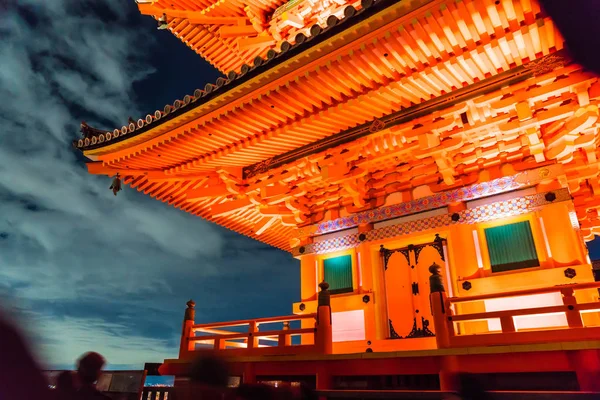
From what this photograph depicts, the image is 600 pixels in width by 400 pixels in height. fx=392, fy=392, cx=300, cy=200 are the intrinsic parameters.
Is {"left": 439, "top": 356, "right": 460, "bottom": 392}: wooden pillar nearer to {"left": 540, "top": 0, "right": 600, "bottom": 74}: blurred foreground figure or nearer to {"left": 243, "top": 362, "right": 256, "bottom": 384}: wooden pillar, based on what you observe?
{"left": 243, "top": 362, "right": 256, "bottom": 384}: wooden pillar

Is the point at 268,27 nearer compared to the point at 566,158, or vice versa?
the point at 566,158

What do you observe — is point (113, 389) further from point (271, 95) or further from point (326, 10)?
point (326, 10)

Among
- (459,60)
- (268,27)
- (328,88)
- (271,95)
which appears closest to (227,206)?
(271,95)

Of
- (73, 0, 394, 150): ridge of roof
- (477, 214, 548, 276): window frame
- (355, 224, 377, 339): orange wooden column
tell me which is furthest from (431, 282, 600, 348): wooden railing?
(73, 0, 394, 150): ridge of roof

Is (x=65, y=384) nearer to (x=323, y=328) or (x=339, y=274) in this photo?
(x=323, y=328)

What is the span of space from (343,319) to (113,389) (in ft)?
16.4

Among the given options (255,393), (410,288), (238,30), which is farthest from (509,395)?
(238,30)

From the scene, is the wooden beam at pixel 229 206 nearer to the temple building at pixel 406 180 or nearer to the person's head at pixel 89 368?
the temple building at pixel 406 180

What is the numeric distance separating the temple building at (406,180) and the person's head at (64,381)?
5138 mm

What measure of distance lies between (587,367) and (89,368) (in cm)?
579

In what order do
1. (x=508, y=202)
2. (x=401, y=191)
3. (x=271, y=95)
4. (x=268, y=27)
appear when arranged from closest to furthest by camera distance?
(x=271, y=95)
(x=508, y=202)
(x=401, y=191)
(x=268, y=27)

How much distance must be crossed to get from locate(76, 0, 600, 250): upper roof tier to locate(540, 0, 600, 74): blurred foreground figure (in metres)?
0.14

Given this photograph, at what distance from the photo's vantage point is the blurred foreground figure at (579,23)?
5.22 meters

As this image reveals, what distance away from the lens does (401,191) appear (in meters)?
9.64
